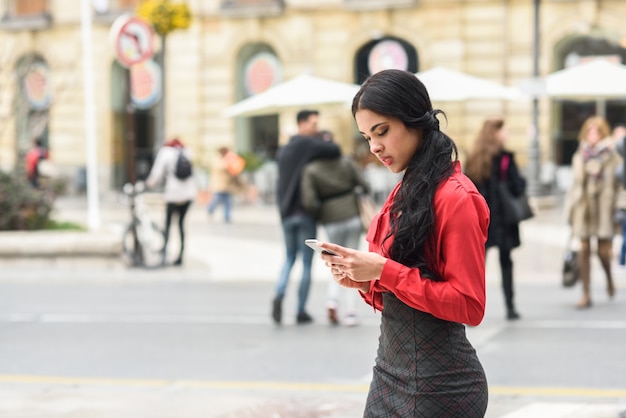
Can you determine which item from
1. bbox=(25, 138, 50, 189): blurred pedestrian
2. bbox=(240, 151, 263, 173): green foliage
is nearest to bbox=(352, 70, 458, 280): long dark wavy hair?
bbox=(25, 138, 50, 189): blurred pedestrian

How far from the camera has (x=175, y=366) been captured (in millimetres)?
8008

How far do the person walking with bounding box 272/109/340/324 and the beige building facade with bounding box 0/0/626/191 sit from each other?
15.1m

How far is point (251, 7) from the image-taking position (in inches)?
1170

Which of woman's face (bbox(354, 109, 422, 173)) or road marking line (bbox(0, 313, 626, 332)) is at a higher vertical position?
woman's face (bbox(354, 109, 422, 173))

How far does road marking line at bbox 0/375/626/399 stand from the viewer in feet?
22.5

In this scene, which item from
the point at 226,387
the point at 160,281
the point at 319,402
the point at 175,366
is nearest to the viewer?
the point at 319,402

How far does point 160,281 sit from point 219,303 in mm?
2252

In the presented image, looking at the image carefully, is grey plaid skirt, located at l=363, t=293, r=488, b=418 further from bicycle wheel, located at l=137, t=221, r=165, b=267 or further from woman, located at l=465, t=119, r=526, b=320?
bicycle wheel, located at l=137, t=221, r=165, b=267

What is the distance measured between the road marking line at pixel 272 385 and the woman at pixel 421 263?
3.92m

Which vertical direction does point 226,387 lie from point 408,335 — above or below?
below

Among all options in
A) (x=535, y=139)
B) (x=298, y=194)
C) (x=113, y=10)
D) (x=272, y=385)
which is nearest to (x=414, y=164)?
(x=272, y=385)

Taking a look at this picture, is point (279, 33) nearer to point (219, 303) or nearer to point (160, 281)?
point (160, 281)

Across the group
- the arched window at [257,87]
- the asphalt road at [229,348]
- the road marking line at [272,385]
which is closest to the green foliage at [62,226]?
the asphalt road at [229,348]

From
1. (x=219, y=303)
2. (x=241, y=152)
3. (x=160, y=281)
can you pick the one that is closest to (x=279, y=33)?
(x=241, y=152)
